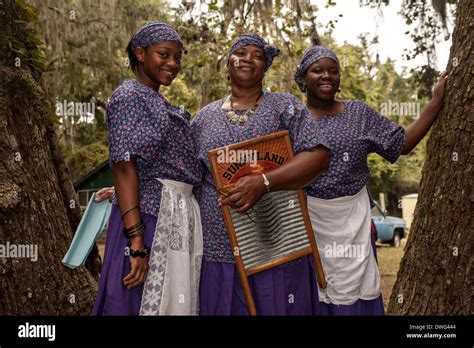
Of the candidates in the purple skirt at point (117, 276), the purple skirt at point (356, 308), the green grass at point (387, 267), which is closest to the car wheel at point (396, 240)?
the green grass at point (387, 267)

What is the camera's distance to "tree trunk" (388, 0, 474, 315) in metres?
3.28

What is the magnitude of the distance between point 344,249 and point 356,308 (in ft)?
1.09

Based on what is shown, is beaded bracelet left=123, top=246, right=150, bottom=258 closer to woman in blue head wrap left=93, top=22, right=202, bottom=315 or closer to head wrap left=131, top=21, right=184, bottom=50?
woman in blue head wrap left=93, top=22, right=202, bottom=315

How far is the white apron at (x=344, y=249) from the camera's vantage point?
126 inches

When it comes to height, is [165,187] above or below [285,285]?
above

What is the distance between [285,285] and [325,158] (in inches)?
25.0

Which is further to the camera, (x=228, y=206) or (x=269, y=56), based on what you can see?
(x=269, y=56)

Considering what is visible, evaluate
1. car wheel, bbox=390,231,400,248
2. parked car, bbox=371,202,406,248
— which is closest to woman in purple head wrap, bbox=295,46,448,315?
parked car, bbox=371,202,406,248

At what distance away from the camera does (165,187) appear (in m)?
2.70

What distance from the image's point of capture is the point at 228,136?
9.24 feet

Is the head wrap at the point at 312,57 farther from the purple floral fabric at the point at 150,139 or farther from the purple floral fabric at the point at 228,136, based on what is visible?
the purple floral fabric at the point at 150,139

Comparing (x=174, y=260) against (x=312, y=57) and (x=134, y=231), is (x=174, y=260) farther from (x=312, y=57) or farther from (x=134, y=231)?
(x=312, y=57)

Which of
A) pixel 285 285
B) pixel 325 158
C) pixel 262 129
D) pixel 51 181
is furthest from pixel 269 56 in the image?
pixel 51 181
